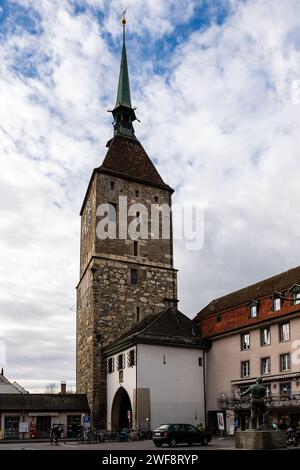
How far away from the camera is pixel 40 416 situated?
137 feet

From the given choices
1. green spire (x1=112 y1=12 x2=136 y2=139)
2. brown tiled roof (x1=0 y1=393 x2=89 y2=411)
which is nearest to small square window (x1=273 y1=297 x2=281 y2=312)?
brown tiled roof (x1=0 y1=393 x2=89 y2=411)

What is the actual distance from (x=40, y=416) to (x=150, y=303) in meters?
12.5

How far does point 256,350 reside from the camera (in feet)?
119

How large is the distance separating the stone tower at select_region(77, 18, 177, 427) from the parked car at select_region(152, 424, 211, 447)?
1531 cm

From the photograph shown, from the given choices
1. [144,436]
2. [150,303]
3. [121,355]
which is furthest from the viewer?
Result: [150,303]

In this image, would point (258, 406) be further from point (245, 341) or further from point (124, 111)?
point (124, 111)

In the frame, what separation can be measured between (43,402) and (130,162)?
22167 millimetres

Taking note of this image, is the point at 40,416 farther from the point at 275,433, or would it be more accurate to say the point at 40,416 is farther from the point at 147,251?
the point at 275,433

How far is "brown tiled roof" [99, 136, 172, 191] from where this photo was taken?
50406 mm

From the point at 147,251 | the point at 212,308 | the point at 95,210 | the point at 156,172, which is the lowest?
the point at 212,308

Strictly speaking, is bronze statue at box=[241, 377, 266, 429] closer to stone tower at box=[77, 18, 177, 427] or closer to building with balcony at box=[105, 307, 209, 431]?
building with balcony at box=[105, 307, 209, 431]

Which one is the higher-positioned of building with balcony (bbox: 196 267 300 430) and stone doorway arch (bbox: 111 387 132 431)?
building with balcony (bbox: 196 267 300 430)

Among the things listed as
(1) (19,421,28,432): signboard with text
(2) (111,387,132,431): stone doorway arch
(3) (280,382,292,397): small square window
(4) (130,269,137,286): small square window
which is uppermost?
(4) (130,269,137,286): small square window
